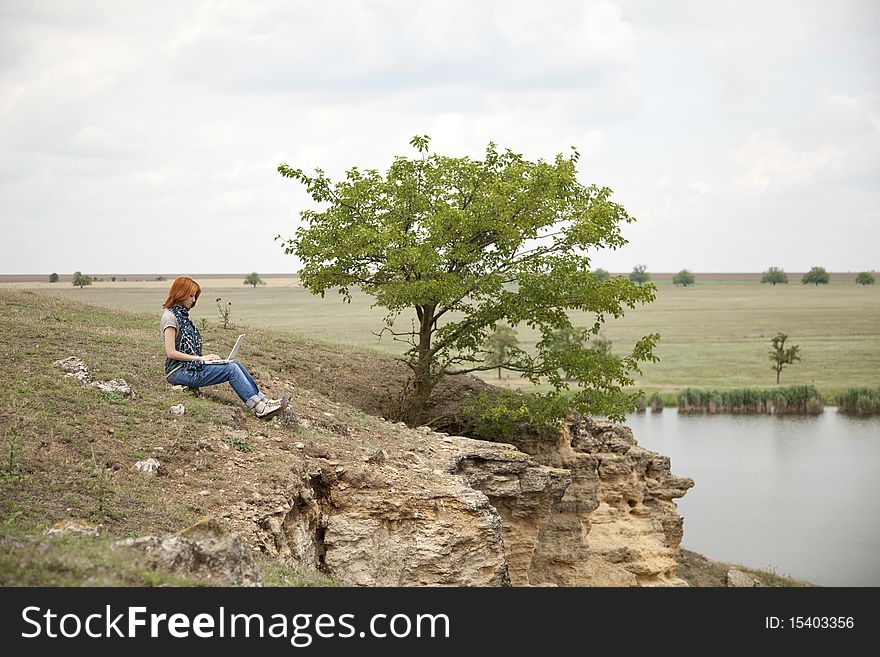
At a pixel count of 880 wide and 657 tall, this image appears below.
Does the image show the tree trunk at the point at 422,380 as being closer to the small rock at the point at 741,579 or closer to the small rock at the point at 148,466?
the small rock at the point at 148,466

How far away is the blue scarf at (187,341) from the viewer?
14195 millimetres

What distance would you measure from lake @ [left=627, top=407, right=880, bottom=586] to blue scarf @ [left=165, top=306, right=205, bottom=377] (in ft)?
83.1

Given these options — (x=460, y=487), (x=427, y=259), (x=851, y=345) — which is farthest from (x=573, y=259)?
(x=851, y=345)

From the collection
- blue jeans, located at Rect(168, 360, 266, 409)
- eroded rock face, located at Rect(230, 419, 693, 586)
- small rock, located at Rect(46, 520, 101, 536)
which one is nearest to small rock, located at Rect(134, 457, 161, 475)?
eroded rock face, located at Rect(230, 419, 693, 586)

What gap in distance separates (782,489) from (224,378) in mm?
33239

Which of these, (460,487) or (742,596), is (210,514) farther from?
(742,596)

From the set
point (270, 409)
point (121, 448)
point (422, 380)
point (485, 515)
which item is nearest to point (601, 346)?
point (422, 380)

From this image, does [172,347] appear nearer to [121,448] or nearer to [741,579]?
[121,448]

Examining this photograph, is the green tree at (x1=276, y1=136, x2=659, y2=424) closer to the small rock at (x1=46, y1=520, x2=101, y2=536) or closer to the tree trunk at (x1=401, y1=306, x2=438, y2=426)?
the tree trunk at (x1=401, y1=306, x2=438, y2=426)

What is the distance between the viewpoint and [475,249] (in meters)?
22.7

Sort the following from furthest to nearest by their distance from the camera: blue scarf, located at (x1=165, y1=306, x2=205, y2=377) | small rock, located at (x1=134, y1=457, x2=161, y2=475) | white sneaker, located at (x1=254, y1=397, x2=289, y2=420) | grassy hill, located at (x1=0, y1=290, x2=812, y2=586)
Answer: white sneaker, located at (x1=254, y1=397, x2=289, y2=420), blue scarf, located at (x1=165, y1=306, x2=205, y2=377), small rock, located at (x1=134, y1=457, x2=161, y2=475), grassy hill, located at (x1=0, y1=290, x2=812, y2=586)

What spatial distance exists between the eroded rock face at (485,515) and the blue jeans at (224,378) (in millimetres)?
1783

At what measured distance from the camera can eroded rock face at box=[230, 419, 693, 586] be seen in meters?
13.4

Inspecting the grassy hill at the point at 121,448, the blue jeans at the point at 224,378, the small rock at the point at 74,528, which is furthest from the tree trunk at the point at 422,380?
the small rock at the point at 74,528
